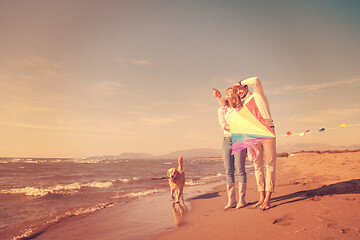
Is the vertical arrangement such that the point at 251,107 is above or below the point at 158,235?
above

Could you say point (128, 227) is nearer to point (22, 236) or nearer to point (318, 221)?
point (22, 236)

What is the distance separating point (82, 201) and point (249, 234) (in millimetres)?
5115

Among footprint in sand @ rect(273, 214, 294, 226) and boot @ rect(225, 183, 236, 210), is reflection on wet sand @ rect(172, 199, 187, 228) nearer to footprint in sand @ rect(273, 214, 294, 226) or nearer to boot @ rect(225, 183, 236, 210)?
boot @ rect(225, 183, 236, 210)

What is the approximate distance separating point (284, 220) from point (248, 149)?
1.26 m

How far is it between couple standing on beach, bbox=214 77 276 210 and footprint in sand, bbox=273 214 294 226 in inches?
20.8

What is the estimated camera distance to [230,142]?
13.0 feet

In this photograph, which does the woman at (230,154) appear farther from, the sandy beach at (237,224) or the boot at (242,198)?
the sandy beach at (237,224)

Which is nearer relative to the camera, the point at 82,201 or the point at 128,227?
the point at 128,227

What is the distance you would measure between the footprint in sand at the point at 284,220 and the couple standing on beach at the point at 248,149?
1.73 feet

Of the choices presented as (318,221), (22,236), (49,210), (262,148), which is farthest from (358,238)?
(49,210)

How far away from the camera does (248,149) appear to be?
3.66m

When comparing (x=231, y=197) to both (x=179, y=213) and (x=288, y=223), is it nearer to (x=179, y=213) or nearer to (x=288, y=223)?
(x=179, y=213)

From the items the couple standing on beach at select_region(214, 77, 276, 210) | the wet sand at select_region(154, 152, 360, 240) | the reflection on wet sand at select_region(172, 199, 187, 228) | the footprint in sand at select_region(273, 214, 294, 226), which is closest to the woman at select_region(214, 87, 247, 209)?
the couple standing on beach at select_region(214, 77, 276, 210)

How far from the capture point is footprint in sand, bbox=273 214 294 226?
8.54 ft
